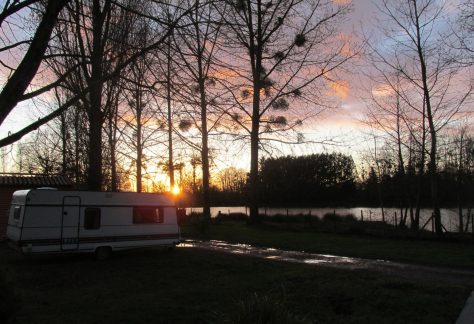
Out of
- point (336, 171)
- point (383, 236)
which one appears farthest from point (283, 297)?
point (336, 171)

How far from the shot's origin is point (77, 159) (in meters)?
33.0

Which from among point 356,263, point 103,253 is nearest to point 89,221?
point 103,253

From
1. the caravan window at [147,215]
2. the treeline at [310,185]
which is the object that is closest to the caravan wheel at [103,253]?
the caravan window at [147,215]

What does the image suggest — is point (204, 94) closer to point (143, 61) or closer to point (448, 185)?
point (143, 61)

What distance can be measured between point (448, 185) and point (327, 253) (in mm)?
26594

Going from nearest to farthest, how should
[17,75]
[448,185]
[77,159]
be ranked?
[17,75], [77,159], [448,185]

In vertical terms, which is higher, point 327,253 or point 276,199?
point 276,199

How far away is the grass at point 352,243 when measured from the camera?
1587 centimetres

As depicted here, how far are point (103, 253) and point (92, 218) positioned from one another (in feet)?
4.58

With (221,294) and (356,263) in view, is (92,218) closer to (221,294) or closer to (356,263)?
(221,294)

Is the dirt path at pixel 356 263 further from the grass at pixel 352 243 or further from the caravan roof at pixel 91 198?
the caravan roof at pixel 91 198

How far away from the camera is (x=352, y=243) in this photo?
20.3 metres

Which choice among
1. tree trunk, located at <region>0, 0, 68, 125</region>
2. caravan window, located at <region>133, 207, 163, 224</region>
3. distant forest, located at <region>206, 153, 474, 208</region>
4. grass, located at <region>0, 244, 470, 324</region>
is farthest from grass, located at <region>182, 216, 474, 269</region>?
distant forest, located at <region>206, 153, 474, 208</region>

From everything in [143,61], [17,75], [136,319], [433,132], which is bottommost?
[136,319]
